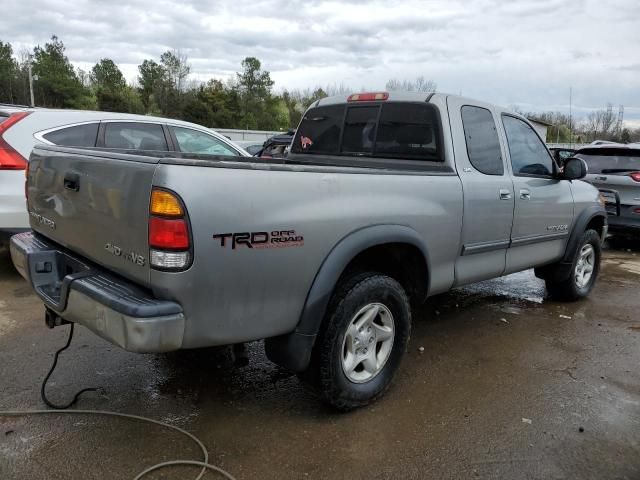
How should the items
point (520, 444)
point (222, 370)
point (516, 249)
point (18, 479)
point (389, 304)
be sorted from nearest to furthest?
point (18, 479) → point (520, 444) → point (389, 304) → point (222, 370) → point (516, 249)

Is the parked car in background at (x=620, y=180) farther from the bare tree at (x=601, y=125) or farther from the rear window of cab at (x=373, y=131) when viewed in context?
the bare tree at (x=601, y=125)

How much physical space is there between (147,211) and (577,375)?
10.6 feet

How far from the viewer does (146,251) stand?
7.43 ft

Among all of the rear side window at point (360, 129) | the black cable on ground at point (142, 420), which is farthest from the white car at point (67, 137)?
the black cable on ground at point (142, 420)

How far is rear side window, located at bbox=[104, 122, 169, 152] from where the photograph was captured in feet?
18.4

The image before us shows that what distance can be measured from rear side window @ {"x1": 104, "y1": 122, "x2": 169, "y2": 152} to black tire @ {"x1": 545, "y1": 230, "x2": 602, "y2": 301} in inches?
178

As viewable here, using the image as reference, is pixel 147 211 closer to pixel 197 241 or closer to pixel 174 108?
pixel 197 241

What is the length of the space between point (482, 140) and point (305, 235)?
217cm

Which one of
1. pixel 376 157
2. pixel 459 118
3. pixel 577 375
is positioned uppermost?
pixel 459 118

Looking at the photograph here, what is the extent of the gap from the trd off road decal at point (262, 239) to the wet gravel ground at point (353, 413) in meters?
1.12

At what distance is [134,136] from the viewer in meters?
5.77

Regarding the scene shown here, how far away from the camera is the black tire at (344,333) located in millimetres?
2844

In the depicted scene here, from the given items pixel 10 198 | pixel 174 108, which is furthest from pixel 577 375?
Result: pixel 174 108

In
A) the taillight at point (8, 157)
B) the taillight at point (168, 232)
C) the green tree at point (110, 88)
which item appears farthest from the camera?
the green tree at point (110, 88)
